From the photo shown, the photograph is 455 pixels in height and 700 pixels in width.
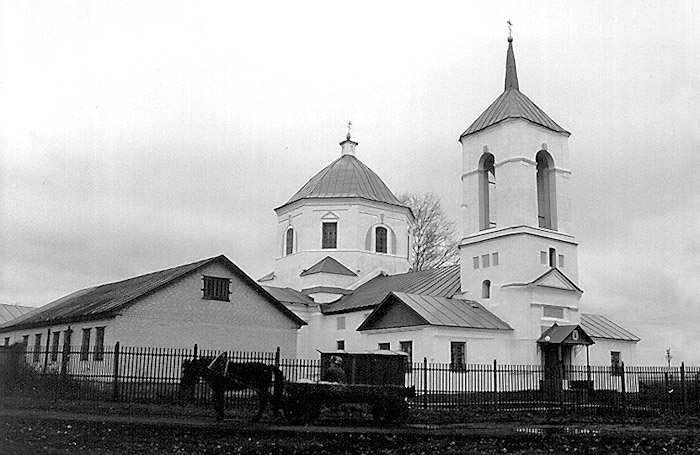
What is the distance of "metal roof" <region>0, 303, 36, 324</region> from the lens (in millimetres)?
54906

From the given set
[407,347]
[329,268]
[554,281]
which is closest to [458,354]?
[407,347]

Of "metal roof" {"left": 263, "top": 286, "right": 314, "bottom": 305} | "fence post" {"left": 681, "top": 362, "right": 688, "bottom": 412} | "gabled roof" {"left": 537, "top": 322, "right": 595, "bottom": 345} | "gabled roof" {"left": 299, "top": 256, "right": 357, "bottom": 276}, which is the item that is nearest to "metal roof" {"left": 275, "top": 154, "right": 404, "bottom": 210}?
"gabled roof" {"left": 299, "top": 256, "right": 357, "bottom": 276}

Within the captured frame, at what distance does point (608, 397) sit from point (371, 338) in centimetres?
1121

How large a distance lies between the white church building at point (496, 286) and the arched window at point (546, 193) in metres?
0.05

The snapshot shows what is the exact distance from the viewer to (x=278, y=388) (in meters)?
15.2

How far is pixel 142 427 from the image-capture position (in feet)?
43.4

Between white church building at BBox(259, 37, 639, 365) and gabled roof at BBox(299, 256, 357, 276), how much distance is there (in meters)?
0.06

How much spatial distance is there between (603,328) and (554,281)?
512cm

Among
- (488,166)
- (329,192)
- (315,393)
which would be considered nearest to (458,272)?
(488,166)

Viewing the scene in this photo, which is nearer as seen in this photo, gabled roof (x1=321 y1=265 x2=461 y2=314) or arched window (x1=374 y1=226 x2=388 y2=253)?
gabled roof (x1=321 y1=265 x2=461 y2=314)

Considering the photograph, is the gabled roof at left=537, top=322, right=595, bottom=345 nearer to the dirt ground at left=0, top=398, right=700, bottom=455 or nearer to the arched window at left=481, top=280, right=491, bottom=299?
the arched window at left=481, top=280, right=491, bottom=299

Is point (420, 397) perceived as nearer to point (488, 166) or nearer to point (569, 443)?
point (569, 443)

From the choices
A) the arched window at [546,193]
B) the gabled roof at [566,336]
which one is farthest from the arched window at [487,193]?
the gabled roof at [566,336]

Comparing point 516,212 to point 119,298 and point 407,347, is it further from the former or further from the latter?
point 119,298
